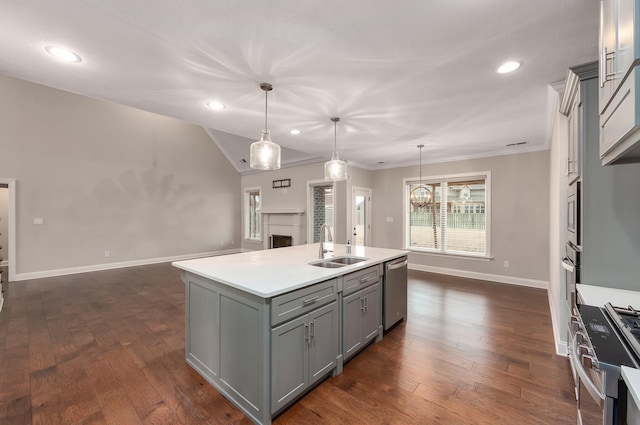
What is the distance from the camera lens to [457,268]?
5.55 meters

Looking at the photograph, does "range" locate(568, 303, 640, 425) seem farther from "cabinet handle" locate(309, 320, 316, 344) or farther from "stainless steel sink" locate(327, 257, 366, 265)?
"stainless steel sink" locate(327, 257, 366, 265)

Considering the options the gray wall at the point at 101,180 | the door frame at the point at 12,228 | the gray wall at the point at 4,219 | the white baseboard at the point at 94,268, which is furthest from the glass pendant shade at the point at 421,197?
the gray wall at the point at 4,219

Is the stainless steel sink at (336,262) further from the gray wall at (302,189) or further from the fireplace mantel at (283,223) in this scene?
the fireplace mantel at (283,223)

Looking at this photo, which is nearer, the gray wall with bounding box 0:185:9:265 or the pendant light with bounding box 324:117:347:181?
the pendant light with bounding box 324:117:347:181

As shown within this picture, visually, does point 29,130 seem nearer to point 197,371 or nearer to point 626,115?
point 197,371

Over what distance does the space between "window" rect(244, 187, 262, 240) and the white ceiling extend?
514cm

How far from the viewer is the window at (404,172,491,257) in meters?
5.36

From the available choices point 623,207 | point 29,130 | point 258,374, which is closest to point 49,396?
point 258,374

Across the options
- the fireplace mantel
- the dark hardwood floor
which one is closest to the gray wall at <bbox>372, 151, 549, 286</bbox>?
the dark hardwood floor

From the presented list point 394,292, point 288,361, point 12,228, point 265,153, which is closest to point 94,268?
point 12,228

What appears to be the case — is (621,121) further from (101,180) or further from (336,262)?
(101,180)

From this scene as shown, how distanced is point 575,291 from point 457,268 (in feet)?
12.8

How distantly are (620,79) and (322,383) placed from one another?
2.44 metres

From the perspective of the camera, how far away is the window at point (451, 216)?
17.6 feet
